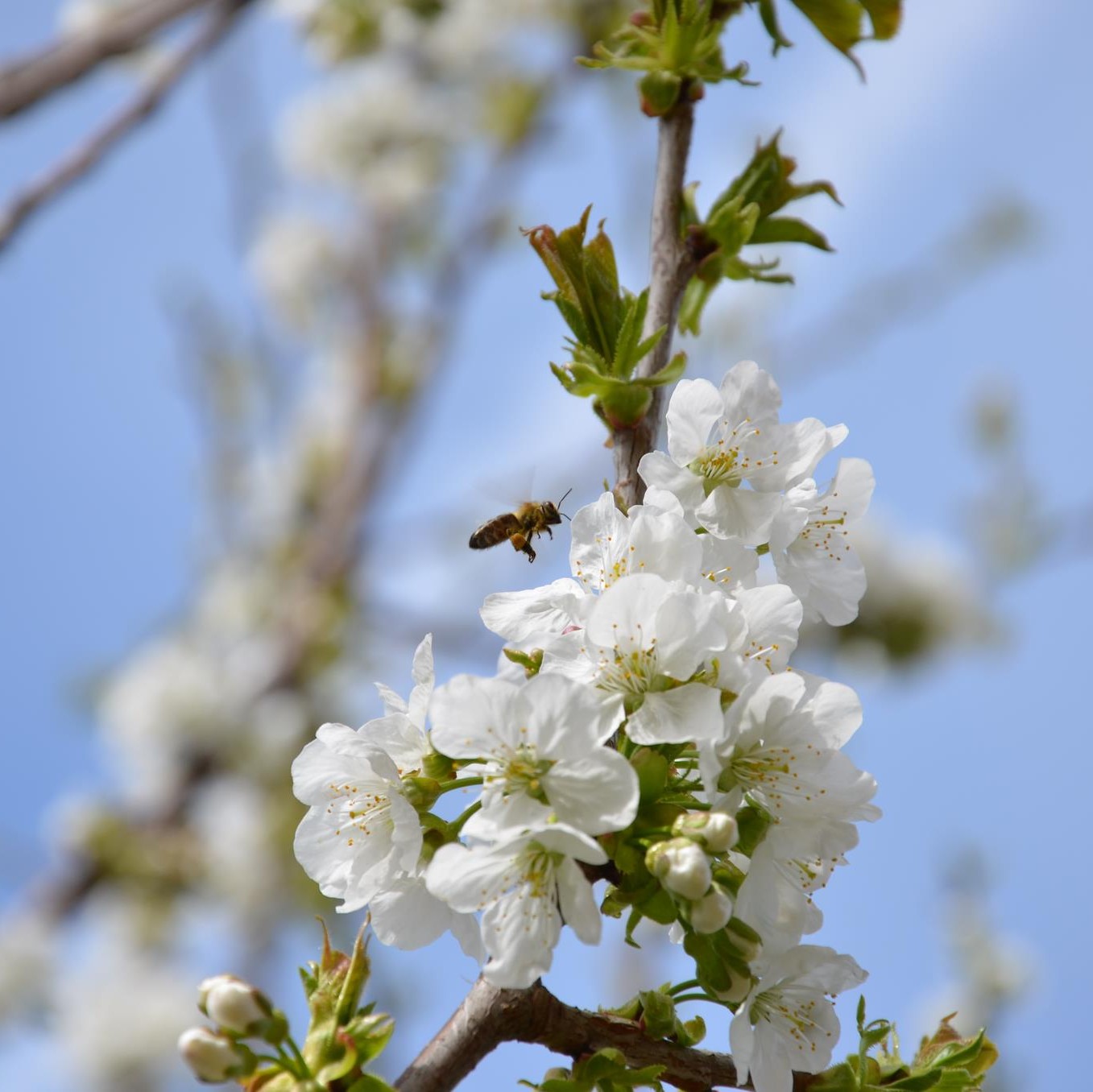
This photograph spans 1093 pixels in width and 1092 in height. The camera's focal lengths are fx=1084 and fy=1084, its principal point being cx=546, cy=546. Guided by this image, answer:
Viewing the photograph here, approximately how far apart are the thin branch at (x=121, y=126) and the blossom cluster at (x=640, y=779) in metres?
1.33

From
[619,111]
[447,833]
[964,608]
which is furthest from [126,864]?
[964,608]

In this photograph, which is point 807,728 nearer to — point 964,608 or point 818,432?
point 818,432

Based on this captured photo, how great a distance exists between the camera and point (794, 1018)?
987mm

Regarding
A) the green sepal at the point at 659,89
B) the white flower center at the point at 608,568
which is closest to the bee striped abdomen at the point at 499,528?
the white flower center at the point at 608,568

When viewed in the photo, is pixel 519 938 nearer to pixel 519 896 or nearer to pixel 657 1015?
pixel 519 896

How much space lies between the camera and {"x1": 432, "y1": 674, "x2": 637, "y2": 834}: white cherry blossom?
85 cm

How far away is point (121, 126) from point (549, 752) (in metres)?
1.69

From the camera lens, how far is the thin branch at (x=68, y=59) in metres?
1.84

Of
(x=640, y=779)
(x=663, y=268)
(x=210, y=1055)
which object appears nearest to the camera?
→ (x=210, y=1055)

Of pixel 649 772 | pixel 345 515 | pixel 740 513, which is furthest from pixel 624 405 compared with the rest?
pixel 345 515

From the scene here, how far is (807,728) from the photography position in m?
0.93

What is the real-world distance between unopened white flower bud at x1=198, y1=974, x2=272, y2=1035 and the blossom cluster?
16cm

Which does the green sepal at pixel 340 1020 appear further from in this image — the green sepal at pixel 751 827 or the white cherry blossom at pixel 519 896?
the green sepal at pixel 751 827

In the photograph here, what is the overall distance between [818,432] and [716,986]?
535mm
